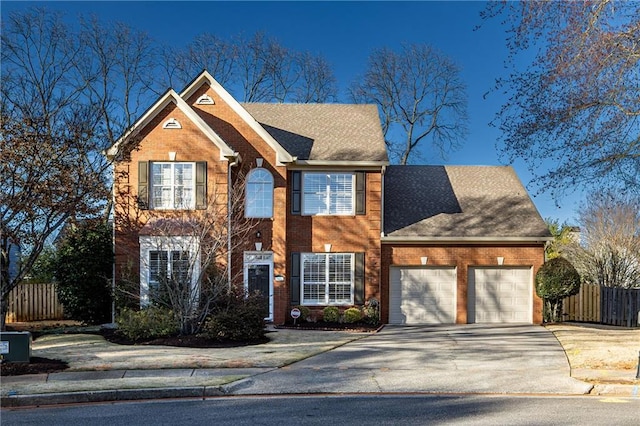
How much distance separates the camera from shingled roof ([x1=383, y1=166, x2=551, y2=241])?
21.8 metres

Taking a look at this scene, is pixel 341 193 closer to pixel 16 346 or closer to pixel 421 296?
pixel 421 296

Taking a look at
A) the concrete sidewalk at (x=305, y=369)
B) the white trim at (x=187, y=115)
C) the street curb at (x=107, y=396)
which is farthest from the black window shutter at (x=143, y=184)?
the street curb at (x=107, y=396)

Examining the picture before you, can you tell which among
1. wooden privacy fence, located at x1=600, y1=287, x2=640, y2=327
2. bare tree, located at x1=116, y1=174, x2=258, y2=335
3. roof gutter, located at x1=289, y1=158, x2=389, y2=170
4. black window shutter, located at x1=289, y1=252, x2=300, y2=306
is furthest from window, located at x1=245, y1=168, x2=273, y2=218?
wooden privacy fence, located at x1=600, y1=287, x2=640, y2=327

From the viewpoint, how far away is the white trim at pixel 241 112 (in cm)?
2078

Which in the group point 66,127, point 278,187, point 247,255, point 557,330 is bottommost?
point 557,330

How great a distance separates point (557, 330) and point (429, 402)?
11.5 meters

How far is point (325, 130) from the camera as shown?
23281 mm

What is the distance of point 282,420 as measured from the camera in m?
8.40

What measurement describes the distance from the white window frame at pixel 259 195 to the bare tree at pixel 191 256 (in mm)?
248

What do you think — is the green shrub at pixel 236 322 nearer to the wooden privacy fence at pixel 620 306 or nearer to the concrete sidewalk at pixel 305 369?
the concrete sidewalk at pixel 305 369

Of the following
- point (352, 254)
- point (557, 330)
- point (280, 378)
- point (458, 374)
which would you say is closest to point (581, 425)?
point (458, 374)

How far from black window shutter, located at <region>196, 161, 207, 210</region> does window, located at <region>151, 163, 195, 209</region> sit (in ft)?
0.57

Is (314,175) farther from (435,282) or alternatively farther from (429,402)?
(429,402)

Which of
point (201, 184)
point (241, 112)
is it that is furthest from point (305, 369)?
point (241, 112)
